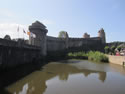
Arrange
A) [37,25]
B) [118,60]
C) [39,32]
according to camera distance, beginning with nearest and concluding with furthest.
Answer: [118,60] < [37,25] < [39,32]

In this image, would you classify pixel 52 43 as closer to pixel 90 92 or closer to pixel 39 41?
pixel 39 41

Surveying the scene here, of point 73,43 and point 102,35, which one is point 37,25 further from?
point 102,35

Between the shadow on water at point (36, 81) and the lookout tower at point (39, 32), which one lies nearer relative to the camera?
the shadow on water at point (36, 81)

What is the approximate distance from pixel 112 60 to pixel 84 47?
106 ft

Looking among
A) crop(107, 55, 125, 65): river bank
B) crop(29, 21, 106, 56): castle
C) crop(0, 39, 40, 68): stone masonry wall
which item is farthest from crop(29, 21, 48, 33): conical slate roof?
crop(107, 55, 125, 65): river bank

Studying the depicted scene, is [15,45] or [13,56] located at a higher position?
[15,45]

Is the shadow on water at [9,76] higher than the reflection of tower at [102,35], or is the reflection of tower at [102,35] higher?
the reflection of tower at [102,35]

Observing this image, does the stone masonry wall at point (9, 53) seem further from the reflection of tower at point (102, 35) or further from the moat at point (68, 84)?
the reflection of tower at point (102, 35)

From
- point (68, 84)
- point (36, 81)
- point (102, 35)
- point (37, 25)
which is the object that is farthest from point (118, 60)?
point (102, 35)

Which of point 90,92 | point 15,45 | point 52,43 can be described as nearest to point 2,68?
point 15,45

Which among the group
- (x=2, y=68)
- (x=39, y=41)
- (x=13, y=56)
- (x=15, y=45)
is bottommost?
(x=2, y=68)

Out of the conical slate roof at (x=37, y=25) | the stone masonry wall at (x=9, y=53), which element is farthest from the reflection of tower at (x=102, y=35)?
the stone masonry wall at (x=9, y=53)

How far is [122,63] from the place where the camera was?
1855cm

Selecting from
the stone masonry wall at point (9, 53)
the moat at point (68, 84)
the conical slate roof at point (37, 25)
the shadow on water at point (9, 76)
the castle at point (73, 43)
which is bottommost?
the moat at point (68, 84)
